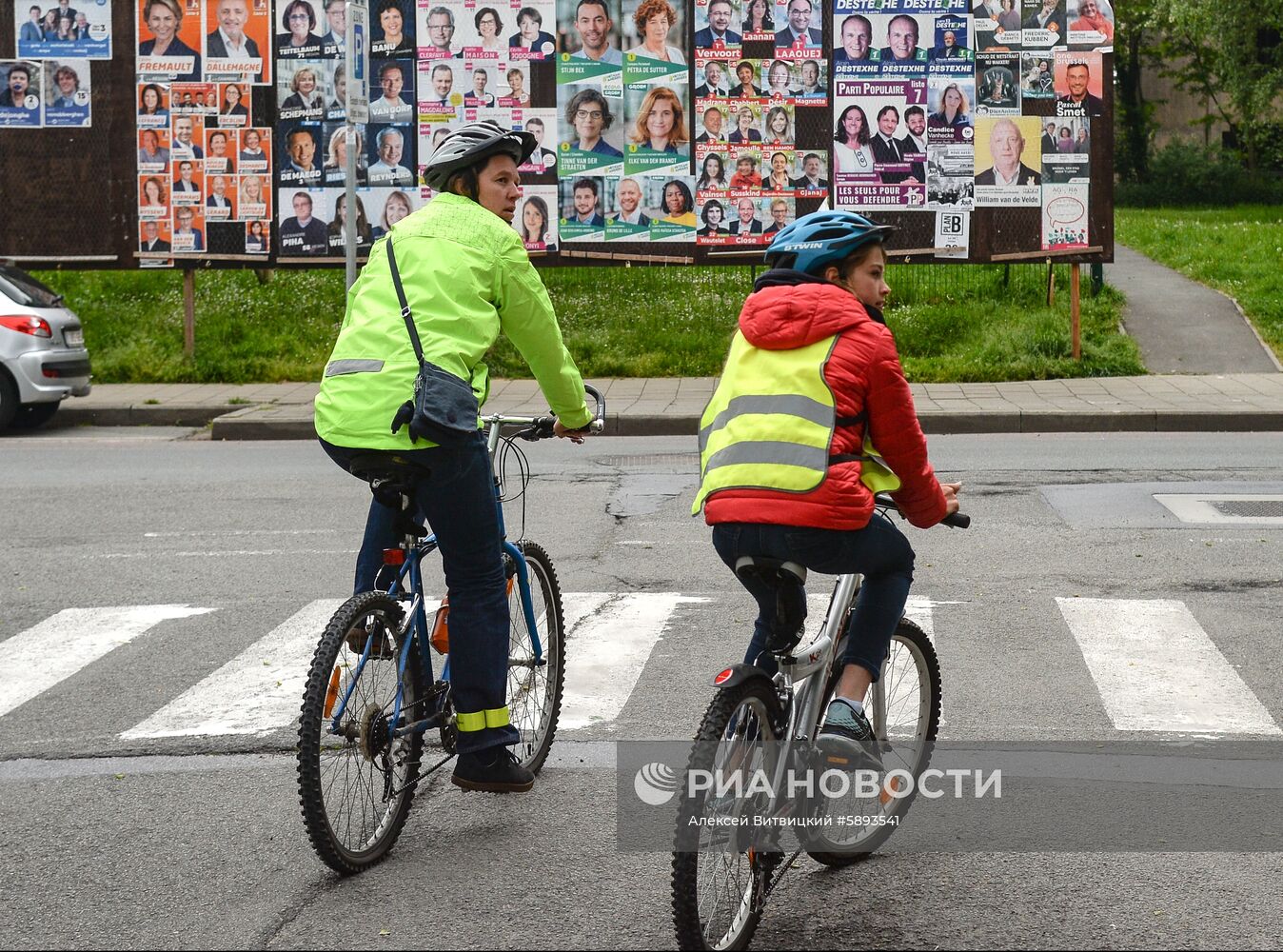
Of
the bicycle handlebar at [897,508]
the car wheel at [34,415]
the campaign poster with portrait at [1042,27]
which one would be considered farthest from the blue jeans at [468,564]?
the campaign poster with portrait at [1042,27]

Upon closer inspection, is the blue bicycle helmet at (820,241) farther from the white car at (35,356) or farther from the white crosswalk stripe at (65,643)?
the white car at (35,356)

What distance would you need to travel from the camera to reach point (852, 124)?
17.3 metres

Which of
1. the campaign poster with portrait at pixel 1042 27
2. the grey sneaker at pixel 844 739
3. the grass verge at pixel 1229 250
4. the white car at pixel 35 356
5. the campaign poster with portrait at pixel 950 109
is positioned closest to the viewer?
the grey sneaker at pixel 844 739

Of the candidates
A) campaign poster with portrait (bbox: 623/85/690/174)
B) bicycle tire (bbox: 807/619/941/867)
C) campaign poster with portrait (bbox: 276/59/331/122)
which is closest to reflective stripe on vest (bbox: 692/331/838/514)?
bicycle tire (bbox: 807/619/941/867)

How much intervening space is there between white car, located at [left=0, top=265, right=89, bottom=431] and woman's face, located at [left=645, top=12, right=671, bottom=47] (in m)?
6.52

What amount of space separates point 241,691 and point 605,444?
25.0 feet

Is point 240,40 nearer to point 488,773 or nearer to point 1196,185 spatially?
point 488,773

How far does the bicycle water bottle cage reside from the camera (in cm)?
390

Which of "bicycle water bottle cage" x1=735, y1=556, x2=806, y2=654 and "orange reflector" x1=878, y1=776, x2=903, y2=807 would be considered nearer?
"bicycle water bottle cage" x1=735, y1=556, x2=806, y2=654

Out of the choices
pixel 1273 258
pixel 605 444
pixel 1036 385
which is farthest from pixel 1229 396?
pixel 1273 258

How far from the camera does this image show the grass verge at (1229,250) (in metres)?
19.0

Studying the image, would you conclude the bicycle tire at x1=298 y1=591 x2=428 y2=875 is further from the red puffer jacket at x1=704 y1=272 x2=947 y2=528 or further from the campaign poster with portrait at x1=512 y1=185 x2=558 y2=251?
the campaign poster with portrait at x1=512 y1=185 x2=558 y2=251

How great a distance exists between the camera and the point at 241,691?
20.5 feet

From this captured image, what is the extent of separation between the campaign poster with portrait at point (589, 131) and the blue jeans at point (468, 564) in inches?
527
